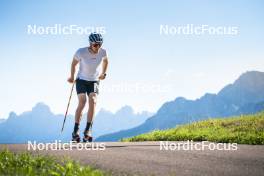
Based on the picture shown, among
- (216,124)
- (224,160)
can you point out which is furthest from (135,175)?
(216,124)

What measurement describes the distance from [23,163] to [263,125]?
9.89 meters

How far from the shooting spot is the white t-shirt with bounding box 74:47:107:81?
10.6 meters

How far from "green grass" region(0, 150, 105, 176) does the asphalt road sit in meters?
0.41

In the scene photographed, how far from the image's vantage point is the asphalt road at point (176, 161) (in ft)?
19.1

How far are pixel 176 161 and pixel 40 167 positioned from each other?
2.27 m

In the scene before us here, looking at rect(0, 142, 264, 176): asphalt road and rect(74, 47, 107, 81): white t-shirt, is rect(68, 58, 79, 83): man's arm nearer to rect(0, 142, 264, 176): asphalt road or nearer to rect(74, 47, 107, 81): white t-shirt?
rect(74, 47, 107, 81): white t-shirt

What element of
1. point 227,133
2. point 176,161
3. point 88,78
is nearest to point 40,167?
point 176,161

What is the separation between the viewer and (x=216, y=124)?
52.1 ft

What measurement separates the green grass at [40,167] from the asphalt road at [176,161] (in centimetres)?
41

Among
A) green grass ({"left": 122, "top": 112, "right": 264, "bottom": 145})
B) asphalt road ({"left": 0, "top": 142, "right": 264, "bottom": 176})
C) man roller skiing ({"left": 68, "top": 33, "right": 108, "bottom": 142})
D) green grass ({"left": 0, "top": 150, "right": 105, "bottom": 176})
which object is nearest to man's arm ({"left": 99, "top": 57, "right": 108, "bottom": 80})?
man roller skiing ({"left": 68, "top": 33, "right": 108, "bottom": 142})

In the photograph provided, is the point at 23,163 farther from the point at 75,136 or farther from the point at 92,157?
the point at 75,136

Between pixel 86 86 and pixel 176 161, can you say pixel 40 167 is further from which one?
pixel 86 86

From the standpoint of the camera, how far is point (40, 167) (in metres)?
5.93

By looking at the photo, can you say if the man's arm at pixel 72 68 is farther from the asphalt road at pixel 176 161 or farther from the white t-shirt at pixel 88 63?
the asphalt road at pixel 176 161
